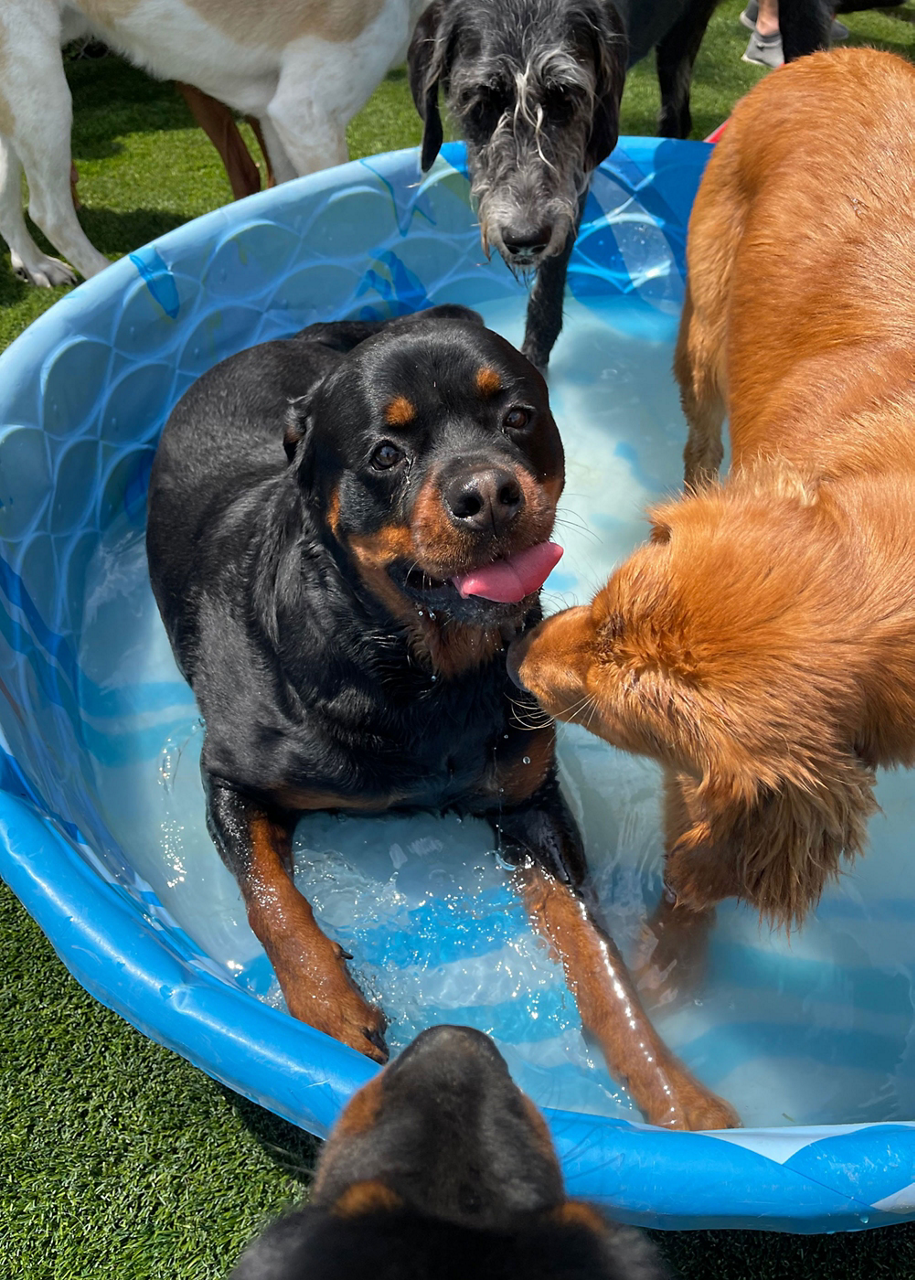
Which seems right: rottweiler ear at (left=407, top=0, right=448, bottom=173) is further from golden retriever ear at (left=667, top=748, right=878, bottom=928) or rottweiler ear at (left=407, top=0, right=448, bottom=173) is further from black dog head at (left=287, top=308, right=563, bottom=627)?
golden retriever ear at (left=667, top=748, right=878, bottom=928)

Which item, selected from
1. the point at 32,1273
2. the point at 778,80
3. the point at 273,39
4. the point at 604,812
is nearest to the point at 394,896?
the point at 604,812

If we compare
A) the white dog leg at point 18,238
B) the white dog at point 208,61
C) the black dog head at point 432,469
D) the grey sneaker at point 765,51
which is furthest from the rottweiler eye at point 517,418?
the grey sneaker at point 765,51

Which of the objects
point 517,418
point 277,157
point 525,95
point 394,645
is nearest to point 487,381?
point 517,418

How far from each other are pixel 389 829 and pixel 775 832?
1.64 m

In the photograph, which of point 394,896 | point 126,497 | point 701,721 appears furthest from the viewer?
point 126,497

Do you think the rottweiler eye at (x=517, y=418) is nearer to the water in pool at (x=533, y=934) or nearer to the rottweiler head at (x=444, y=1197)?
the water in pool at (x=533, y=934)

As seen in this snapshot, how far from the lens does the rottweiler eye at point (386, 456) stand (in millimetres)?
2559

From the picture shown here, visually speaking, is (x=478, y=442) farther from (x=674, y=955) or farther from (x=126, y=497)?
(x=126, y=497)

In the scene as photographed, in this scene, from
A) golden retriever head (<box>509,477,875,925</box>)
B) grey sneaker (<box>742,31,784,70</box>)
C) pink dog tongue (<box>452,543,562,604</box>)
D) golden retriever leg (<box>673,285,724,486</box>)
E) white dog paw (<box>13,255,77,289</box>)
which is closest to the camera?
golden retriever head (<box>509,477,875,925</box>)

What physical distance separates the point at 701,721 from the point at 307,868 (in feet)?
5.92

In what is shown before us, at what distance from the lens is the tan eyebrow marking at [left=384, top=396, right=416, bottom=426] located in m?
2.52

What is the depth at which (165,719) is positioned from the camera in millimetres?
3838

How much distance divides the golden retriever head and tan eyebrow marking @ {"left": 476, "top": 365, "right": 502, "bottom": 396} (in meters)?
0.60

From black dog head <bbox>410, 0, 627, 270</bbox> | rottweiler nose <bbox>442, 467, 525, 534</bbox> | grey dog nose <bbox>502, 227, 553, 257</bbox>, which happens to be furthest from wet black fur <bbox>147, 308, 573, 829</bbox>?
black dog head <bbox>410, 0, 627, 270</bbox>
